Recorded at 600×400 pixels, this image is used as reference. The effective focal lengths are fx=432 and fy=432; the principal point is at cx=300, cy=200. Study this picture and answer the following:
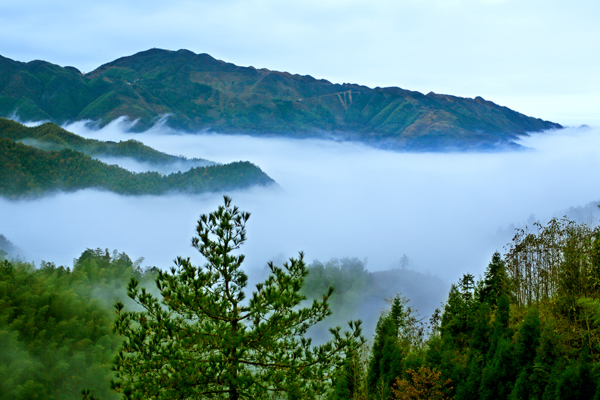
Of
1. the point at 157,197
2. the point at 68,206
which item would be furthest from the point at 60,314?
the point at 68,206

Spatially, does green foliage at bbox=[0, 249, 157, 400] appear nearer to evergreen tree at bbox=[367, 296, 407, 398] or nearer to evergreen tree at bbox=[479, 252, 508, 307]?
evergreen tree at bbox=[367, 296, 407, 398]

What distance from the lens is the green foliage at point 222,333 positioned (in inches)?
359

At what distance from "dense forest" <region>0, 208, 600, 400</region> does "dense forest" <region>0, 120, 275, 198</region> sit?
132m

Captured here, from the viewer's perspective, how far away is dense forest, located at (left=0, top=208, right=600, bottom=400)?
1644cm

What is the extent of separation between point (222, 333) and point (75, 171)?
613ft

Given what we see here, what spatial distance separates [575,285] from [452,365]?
649 cm

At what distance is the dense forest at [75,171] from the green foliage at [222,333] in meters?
161

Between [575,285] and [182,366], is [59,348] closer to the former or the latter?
[182,366]

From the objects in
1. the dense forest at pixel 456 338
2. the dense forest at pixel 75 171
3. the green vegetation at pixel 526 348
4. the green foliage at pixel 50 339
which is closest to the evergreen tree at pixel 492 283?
the dense forest at pixel 456 338

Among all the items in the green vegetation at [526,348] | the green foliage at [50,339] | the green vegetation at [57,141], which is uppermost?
the green vegetation at [57,141]

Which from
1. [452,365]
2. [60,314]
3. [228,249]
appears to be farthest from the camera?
[60,314]

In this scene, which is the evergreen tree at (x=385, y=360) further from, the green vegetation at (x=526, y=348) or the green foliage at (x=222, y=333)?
the green foliage at (x=222, y=333)

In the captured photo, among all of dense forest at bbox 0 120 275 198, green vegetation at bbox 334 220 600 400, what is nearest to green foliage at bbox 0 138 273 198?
dense forest at bbox 0 120 275 198

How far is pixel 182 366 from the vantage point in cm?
913
